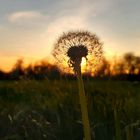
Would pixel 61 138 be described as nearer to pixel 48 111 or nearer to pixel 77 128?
pixel 77 128

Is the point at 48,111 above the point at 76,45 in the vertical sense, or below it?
below

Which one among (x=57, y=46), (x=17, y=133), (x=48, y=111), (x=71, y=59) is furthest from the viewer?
(x=48, y=111)

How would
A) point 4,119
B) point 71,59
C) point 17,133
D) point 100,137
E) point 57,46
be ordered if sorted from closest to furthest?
point 71,59 < point 57,46 < point 100,137 < point 17,133 < point 4,119

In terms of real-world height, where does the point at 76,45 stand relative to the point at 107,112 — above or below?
above

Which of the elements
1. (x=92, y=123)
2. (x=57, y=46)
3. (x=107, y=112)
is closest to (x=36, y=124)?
(x=92, y=123)

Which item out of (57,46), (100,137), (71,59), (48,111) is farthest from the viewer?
(48,111)

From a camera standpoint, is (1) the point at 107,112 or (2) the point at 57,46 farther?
(1) the point at 107,112

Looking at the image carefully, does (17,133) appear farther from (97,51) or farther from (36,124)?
(97,51)

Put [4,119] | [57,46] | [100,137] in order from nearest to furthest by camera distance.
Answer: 1. [57,46]
2. [100,137]
3. [4,119]

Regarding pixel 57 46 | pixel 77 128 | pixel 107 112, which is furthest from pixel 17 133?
pixel 57 46
